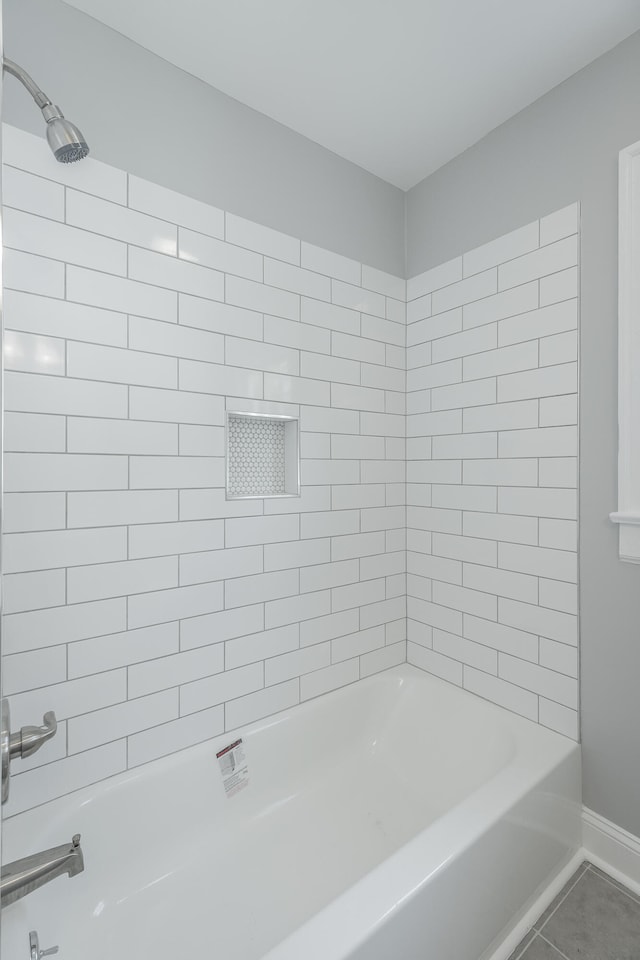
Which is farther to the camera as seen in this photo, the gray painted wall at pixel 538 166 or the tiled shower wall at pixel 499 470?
the tiled shower wall at pixel 499 470

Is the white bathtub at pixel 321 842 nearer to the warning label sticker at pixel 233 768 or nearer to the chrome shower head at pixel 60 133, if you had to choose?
the warning label sticker at pixel 233 768

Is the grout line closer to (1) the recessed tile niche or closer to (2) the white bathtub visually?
(2) the white bathtub

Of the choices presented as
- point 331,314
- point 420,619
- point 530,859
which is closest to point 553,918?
point 530,859

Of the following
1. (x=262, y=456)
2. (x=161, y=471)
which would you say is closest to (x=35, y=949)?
(x=161, y=471)

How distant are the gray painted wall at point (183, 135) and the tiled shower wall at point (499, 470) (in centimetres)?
49

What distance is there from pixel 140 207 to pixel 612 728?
2.22 meters

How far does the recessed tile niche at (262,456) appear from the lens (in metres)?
1.80

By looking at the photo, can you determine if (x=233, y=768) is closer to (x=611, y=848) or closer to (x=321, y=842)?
(x=321, y=842)

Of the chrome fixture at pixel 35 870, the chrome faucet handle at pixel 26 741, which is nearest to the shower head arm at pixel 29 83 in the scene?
the chrome faucet handle at pixel 26 741

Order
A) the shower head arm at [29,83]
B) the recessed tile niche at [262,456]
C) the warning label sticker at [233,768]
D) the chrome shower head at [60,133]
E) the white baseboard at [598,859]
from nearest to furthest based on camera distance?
the shower head arm at [29,83]
the chrome shower head at [60,133]
the white baseboard at [598,859]
the warning label sticker at [233,768]
the recessed tile niche at [262,456]

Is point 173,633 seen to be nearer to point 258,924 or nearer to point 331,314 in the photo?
point 258,924

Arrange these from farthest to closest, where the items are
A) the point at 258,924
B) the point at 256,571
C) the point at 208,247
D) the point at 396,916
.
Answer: the point at 256,571
the point at 208,247
the point at 258,924
the point at 396,916

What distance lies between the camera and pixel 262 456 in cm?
187

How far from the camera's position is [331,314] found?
196 cm
